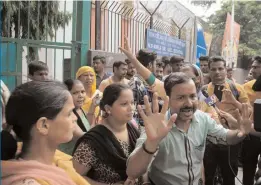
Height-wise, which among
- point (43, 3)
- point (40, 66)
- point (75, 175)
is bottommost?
point (75, 175)

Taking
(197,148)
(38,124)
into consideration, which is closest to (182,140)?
(197,148)

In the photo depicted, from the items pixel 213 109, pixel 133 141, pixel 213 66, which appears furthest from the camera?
pixel 213 66

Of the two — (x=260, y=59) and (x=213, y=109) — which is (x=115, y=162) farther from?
(x=260, y=59)

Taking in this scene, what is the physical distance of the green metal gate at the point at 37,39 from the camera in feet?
13.2

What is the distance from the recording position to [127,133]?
2377 mm

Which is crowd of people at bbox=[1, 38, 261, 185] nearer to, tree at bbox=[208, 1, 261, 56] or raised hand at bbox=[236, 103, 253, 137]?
raised hand at bbox=[236, 103, 253, 137]

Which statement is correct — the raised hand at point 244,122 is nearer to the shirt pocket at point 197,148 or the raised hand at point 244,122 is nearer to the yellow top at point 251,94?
the shirt pocket at point 197,148

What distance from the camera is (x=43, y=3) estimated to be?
565cm

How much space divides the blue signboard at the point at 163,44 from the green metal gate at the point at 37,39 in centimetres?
287

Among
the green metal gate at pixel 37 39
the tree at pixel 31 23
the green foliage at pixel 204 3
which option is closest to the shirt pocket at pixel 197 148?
the green metal gate at pixel 37 39

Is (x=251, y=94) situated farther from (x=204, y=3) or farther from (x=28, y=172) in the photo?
(x=204, y=3)

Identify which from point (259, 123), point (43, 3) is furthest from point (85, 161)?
point (43, 3)

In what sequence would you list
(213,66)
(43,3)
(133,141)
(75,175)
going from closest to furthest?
1. (75,175)
2. (133,141)
3. (213,66)
4. (43,3)

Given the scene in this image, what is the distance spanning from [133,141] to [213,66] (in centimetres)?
200
